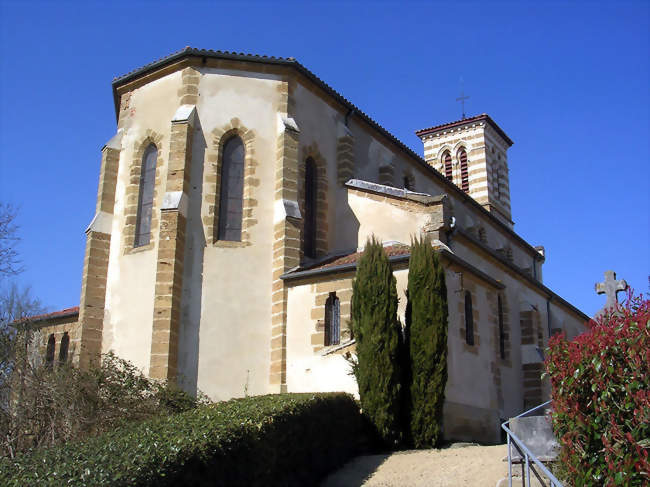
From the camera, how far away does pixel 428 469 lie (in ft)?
38.1

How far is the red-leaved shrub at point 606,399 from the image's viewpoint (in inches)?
242

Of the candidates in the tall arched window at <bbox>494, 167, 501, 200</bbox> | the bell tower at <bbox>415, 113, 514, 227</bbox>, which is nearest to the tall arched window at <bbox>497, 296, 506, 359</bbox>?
the bell tower at <bbox>415, 113, 514, 227</bbox>

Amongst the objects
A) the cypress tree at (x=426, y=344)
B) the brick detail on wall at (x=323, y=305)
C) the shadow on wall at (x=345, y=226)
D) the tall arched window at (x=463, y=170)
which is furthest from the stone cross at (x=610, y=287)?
the tall arched window at (x=463, y=170)

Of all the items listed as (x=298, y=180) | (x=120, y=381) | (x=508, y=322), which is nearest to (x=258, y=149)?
(x=298, y=180)

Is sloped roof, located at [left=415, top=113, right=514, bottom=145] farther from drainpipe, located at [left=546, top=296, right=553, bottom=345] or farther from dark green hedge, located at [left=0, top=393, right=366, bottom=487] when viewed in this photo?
dark green hedge, located at [left=0, top=393, right=366, bottom=487]

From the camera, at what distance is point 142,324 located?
1686 centimetres

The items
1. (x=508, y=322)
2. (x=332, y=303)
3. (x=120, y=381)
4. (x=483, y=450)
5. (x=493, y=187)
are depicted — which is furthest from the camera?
(x=493, y=187)

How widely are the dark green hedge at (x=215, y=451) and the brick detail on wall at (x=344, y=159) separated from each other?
8661 millimetres

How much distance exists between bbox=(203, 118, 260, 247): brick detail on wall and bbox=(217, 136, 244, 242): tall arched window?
133 mm

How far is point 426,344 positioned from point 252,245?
18.7 feet

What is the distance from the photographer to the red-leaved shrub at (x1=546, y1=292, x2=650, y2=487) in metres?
6.15

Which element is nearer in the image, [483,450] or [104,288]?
[483,450]

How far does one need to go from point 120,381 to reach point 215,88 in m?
8.40

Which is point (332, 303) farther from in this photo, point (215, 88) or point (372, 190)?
point (215, 88)
